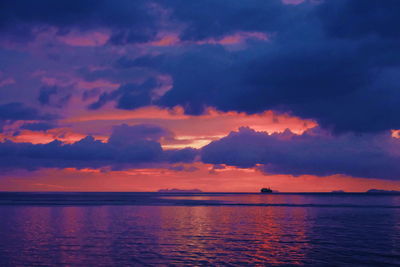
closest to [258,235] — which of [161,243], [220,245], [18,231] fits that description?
[220,245]

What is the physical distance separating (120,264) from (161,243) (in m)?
10.6

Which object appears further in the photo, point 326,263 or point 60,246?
point 60,246

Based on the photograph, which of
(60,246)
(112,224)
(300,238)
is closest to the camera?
(60,246)

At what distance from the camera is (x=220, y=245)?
4003 centimetres

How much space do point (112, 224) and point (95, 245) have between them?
64.8ft

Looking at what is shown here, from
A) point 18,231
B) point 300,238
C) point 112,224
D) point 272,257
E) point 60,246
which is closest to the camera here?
point 272,257

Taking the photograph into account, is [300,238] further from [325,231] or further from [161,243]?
[161,243]

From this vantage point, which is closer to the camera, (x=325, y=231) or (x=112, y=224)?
(x=325, y=231)

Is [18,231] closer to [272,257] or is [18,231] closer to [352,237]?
[272,257]

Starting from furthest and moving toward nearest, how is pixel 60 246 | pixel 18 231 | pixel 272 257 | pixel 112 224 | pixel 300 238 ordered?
pixel 112 224, pixel 18 231, pixel 300 238, pixel 60 246, pixel 272 257

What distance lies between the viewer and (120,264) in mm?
30938

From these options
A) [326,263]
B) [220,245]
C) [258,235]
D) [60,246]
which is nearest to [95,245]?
[60,246]

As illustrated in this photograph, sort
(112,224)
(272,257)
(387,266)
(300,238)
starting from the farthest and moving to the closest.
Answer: (112,224) → (300,238) → (272,257) → (387,266)

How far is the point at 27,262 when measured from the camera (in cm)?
3166
